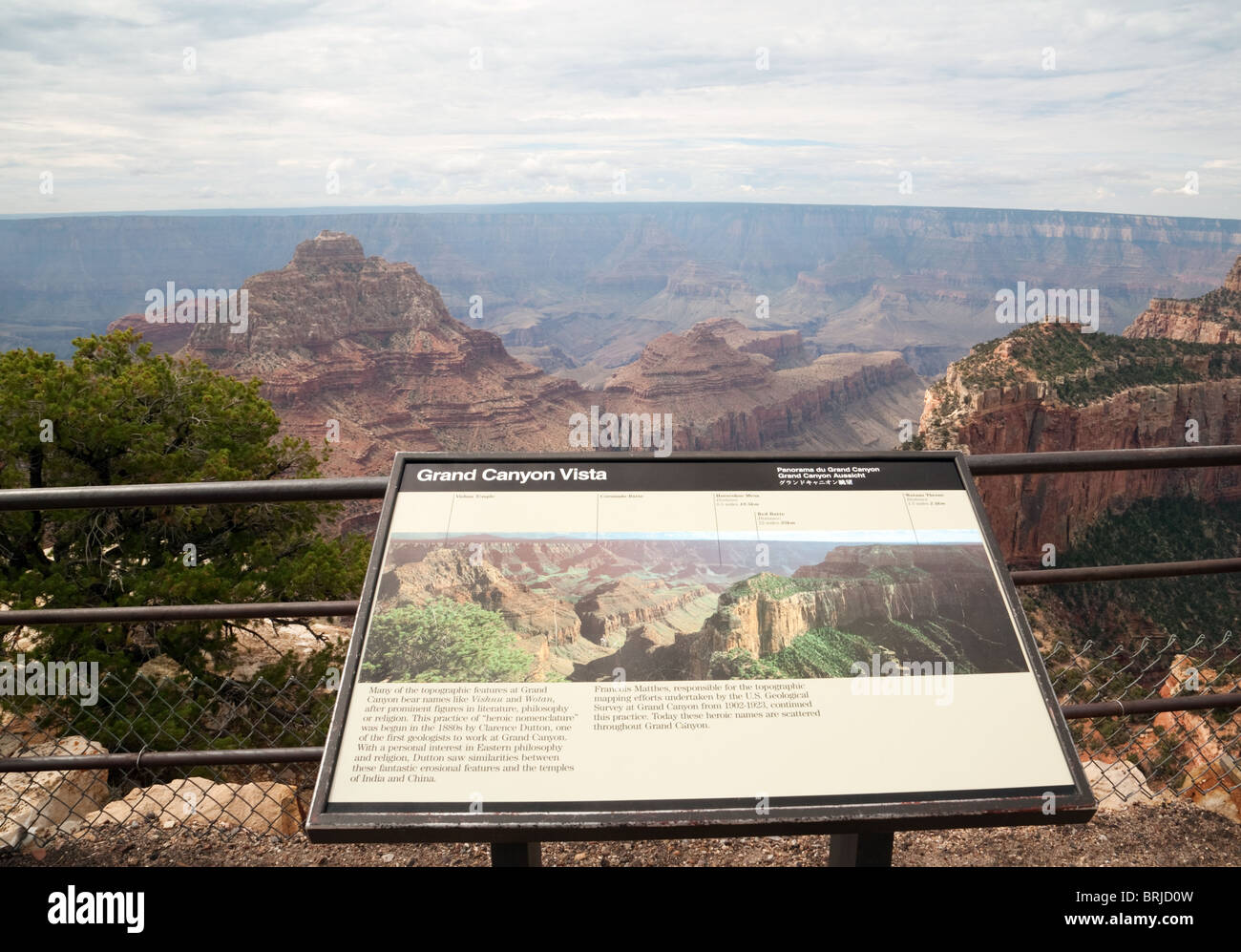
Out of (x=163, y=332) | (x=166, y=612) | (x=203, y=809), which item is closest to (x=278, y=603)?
(x=166, y=612)

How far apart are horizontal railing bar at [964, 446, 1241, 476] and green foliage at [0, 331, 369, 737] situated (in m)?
10.7

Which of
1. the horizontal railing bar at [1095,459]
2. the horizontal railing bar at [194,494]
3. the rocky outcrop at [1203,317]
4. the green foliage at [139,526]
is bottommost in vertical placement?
the green foliage at [139,526]

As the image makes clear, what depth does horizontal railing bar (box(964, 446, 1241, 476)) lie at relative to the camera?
114 inches

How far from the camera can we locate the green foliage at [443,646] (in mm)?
2203

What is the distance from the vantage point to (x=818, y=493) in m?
2.63

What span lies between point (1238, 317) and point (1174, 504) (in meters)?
22.4

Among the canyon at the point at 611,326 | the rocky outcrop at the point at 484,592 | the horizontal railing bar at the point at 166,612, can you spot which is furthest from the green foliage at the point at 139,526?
the canyon at the point at 611,326

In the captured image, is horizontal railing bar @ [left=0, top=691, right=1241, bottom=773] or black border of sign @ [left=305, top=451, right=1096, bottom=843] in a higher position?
black border of sign @ [left=305, top=451, right=1096, bottom=843]

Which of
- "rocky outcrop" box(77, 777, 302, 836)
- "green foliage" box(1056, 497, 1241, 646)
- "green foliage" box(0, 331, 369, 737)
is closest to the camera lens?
"rocky outcrop" box(77, 777, 302, 836)

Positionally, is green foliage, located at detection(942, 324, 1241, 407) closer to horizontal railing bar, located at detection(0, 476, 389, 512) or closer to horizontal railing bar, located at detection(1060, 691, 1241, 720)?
horizontal railing bar, located at detection(1060, 691, 1241, 720)

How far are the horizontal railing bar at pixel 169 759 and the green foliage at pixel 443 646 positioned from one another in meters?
0.86

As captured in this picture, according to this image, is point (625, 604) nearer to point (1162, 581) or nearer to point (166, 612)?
point (166, 612)

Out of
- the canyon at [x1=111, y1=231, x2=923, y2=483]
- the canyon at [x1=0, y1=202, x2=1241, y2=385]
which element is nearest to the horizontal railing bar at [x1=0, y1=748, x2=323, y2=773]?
the canyon at [x1=111, y1=231, x2=923, y2=483]

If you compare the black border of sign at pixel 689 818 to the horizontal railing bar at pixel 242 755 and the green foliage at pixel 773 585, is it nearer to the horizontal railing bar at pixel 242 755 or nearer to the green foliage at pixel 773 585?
the green foliage at pixel 773 585
